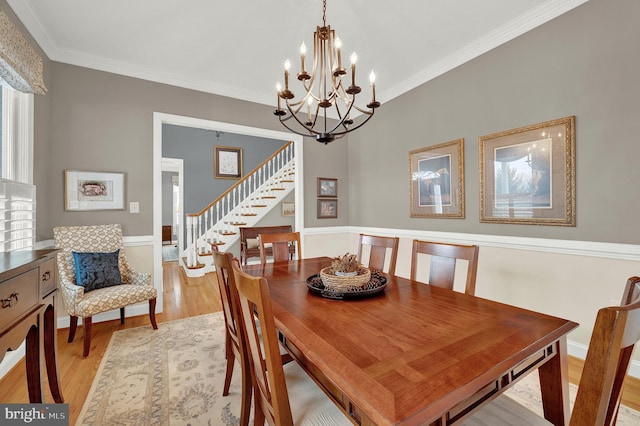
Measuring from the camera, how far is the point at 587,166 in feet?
6.83

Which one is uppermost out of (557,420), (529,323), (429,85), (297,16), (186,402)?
(297,16)

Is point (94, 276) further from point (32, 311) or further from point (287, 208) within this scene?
point (287, 208)

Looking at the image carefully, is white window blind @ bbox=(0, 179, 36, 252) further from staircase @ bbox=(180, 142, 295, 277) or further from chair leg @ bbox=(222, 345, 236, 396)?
staircase @ bbox=(180, 142, 295, 277)

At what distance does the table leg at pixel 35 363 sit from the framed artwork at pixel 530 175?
3357 millimetres

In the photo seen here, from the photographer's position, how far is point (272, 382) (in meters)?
0.90

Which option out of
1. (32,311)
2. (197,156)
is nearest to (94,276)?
(32,311)

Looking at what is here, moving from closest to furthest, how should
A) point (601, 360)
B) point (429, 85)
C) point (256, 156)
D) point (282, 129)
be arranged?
point (601, 360) → point (429, 85) → point (282, 129) → point (256, 156)

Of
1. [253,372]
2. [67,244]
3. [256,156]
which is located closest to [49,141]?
[67,244]

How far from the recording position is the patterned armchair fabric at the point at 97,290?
2291mm

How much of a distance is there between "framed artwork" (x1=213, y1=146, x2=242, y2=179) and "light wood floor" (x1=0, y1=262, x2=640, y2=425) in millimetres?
3475

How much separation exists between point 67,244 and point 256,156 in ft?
16.6

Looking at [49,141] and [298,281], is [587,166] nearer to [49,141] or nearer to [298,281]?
[298,281]

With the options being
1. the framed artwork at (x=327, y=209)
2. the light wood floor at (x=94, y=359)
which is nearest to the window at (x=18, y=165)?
the light wood floor at (x=94, y=359)

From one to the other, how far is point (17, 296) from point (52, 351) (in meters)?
0.72
